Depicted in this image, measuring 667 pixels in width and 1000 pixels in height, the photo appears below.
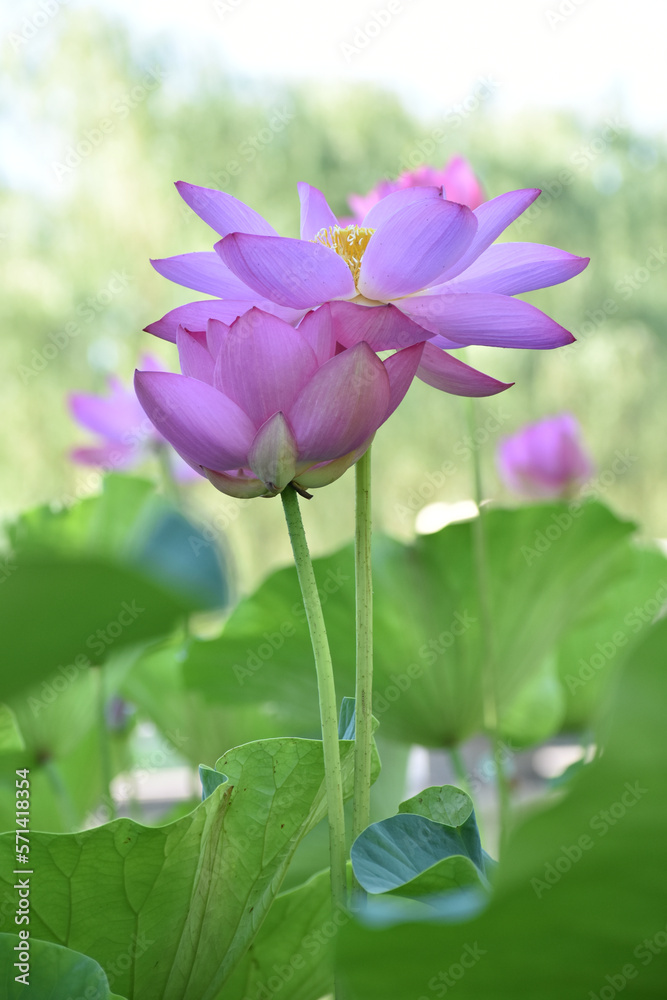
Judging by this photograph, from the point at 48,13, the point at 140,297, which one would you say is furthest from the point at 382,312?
the point at 48,13

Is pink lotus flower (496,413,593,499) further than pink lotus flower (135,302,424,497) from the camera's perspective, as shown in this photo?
Yes

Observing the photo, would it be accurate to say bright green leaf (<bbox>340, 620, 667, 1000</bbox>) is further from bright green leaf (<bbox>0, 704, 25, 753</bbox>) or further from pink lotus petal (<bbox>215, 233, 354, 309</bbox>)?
bright green leaf (<bbox>0, 704, 25, 753</bbox>)

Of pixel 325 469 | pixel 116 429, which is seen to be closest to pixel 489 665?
pixel 325 469

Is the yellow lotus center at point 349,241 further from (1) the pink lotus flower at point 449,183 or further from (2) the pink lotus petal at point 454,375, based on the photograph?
(1) the pink lotus flower at point 449,183

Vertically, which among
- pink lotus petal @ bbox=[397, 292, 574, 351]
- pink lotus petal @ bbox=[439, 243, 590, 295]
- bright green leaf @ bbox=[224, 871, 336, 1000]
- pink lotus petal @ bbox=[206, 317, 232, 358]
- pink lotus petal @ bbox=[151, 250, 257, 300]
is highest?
pink lotus petal @ bbox=[151, 250, 257, 300]

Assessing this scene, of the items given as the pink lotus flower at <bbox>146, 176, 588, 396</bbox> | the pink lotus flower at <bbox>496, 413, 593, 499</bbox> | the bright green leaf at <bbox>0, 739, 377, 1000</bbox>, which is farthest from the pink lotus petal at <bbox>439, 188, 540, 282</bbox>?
the pink lotus flower at <bbox>496, 413, 593, 499</bbox>

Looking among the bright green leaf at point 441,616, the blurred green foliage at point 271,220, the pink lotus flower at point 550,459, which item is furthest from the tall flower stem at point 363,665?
the blurred green foliage at point 271,220
